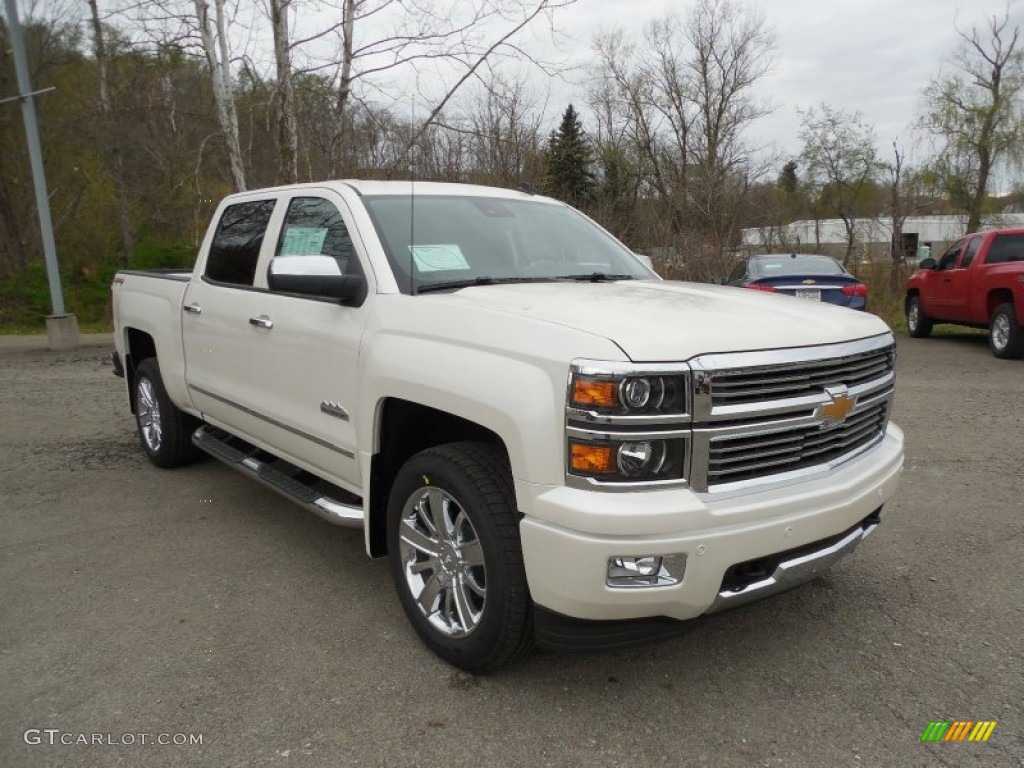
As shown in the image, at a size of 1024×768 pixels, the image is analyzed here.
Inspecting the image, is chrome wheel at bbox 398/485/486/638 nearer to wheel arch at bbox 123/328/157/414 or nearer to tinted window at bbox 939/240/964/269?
wheel arch at bbox 123/328/157/414

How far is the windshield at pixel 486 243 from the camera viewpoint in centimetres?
341

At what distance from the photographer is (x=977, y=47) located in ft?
97.2

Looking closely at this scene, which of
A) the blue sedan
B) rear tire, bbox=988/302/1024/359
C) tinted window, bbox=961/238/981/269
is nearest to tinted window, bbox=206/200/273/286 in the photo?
the blue sedan

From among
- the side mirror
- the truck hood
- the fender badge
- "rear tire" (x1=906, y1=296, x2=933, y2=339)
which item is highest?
the side mirror

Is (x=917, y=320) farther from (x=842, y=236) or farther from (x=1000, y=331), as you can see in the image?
(x=842, y=236)

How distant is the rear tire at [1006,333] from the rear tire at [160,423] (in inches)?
416

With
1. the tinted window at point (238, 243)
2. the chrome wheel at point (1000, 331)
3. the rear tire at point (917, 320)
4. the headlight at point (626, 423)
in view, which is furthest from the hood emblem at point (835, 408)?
the rear tire at point (917, 320)

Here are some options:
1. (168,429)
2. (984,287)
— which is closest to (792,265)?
(984,287)

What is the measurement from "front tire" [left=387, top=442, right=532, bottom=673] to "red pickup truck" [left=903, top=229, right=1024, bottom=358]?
10.5 metres

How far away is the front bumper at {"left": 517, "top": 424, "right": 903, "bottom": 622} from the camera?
231 cm

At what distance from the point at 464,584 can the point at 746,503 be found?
1.10 m

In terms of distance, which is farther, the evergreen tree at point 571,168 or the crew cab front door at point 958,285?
the evergreen tree at point 571,168

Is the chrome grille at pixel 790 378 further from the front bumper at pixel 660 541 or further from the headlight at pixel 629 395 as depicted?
the front bumper at pixel 660 541

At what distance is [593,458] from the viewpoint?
7.70 feet
